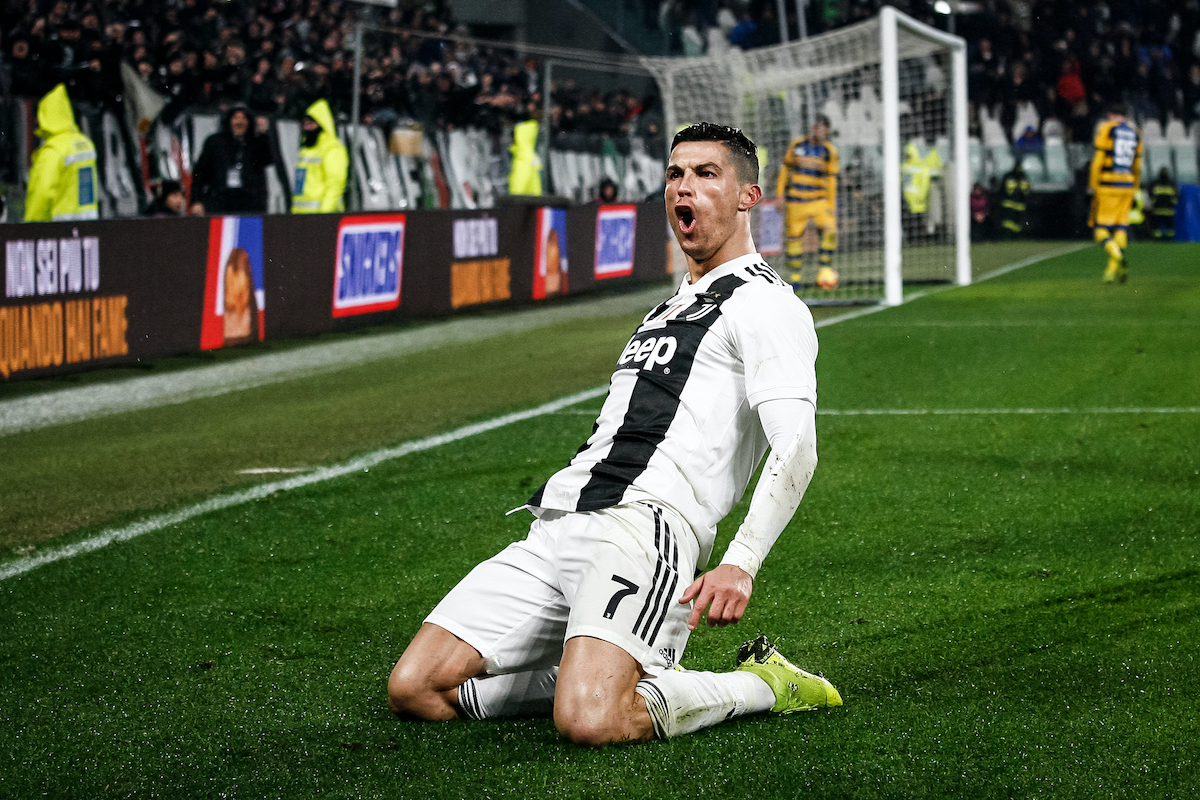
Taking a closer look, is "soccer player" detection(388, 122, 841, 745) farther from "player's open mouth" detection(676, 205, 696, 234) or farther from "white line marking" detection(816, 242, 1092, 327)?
"white line marking" detection(816, 242, 1092, 327)

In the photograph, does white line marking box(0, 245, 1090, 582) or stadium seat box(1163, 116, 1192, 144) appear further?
stadium seat box(1163, 116, 1192, 144)

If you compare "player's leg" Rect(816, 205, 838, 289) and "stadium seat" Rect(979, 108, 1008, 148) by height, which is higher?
"stadium seat" Rect(979, 108, 1008, 148)

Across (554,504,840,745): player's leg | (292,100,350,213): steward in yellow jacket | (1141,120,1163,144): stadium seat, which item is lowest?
(554,504,840,745): player's leg

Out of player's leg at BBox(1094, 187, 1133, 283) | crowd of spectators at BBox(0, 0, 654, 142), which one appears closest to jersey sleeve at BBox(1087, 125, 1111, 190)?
player's leg at BBox(1094, 187, 1133, 283)

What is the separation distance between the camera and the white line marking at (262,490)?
5.14 meters

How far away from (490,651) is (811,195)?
1358 cm

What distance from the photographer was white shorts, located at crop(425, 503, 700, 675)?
314 centimetres

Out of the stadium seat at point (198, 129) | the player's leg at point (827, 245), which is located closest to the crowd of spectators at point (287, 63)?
the stadium seat at point (198, 129)

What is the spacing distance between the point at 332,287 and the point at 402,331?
80 cm

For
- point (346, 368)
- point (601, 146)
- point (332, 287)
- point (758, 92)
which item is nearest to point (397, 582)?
point (346, 368)

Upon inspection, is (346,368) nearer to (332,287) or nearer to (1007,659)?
(332,287)

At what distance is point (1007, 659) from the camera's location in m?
3.74

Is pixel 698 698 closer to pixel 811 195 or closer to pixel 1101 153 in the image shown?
pixel 811 195

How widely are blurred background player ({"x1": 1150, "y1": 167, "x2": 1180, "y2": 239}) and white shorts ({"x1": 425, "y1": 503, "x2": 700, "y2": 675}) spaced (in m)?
29.5
